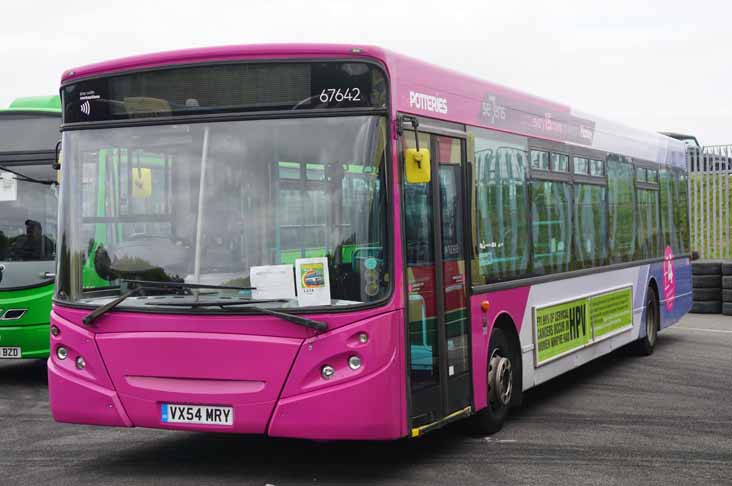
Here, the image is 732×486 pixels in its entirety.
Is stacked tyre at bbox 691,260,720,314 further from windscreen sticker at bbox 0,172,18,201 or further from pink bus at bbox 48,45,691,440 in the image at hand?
pink bus at bbox 48,45,691,440

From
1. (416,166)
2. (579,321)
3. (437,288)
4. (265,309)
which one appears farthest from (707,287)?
(265,309)

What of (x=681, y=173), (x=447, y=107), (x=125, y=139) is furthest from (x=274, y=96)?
(x=681, y=173)

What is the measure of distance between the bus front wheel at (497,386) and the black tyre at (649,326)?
5747 mm

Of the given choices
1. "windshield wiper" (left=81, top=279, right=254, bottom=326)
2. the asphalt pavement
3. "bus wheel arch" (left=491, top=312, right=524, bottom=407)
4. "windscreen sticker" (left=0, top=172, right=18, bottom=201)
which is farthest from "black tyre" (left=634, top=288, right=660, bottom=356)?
"windshield wiper" (left=81, top=279, right=254, bottom=326)

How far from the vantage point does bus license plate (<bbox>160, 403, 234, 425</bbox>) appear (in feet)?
25.3

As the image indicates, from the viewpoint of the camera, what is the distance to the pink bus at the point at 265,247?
7605 millimetres

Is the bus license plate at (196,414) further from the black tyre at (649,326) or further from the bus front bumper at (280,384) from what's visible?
the black tyre at (649,326)

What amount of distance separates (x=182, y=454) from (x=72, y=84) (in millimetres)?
2847

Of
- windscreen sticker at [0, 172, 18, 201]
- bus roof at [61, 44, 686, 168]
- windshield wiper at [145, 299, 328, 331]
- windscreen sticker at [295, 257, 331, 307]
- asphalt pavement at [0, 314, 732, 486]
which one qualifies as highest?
bus roof at [61, 44, 686, 168]

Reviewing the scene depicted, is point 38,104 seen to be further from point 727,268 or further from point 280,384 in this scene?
point 727,268

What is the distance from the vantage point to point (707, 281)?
75.3 feet

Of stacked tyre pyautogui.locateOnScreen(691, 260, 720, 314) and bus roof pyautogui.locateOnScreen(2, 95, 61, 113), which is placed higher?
bus roof pyautogui.locateOnScreen(2, 95, 61, 113)

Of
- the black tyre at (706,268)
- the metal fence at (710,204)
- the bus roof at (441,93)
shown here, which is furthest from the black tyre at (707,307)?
the bus roof at (441,93)

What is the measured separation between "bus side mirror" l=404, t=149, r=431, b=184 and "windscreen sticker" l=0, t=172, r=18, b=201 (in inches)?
270
